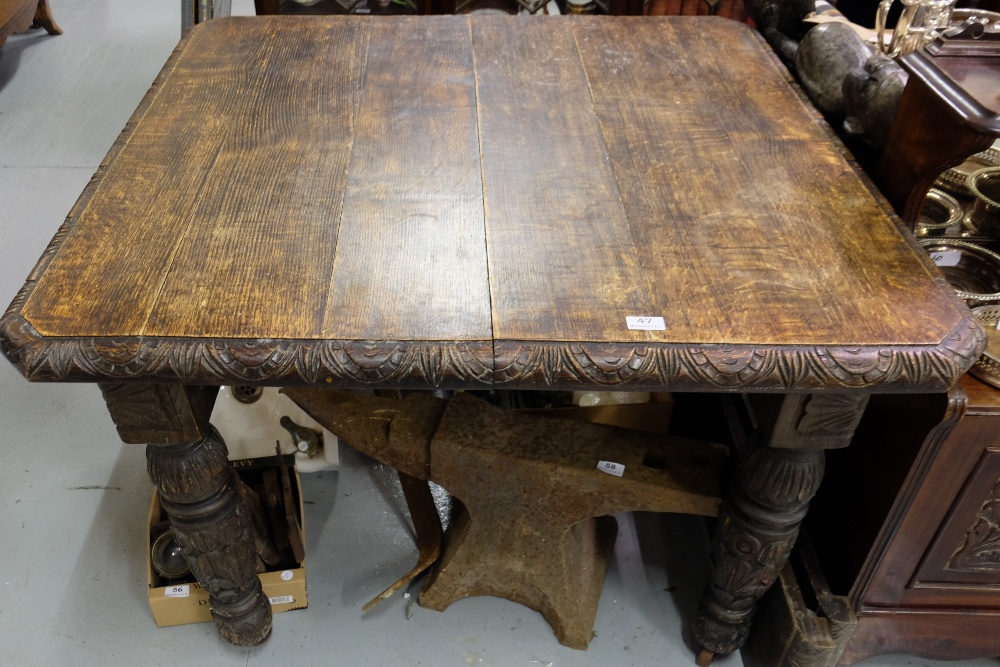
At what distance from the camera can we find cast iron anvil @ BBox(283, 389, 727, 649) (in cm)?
128

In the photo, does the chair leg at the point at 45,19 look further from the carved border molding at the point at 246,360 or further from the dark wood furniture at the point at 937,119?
the dark wood furniture at the point at 937,119

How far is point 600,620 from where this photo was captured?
1.50 meters

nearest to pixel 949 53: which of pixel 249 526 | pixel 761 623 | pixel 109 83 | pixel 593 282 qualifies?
pixel 593 282

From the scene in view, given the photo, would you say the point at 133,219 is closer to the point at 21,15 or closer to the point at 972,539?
the point at 972,539

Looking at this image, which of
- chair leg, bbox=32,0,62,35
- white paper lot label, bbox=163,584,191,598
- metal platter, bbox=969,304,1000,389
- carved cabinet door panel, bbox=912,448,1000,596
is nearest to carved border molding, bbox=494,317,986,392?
metal platter, bbox=969,304,1000,389

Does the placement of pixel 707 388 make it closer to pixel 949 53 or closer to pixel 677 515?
pixel 949 53

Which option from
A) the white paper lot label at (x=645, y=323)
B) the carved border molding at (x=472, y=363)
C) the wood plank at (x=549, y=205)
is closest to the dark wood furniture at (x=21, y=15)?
the wood plank at (x=549, y=205)

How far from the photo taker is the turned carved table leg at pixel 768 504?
1019 mm

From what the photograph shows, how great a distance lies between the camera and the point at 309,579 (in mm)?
1549

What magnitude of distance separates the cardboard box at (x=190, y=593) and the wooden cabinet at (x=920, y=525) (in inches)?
36.8

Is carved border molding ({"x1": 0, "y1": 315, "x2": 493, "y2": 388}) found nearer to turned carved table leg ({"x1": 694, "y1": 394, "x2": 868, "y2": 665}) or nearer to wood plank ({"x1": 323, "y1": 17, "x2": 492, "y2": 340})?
wood plank ({"x1": 323, "y1": 17, "x2": 492, "y2": 340})

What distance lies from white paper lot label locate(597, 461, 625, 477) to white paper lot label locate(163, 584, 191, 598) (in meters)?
0.77

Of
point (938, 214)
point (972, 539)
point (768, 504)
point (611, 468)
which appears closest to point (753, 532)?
point (768, 504)

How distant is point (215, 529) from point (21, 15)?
2745 mm
